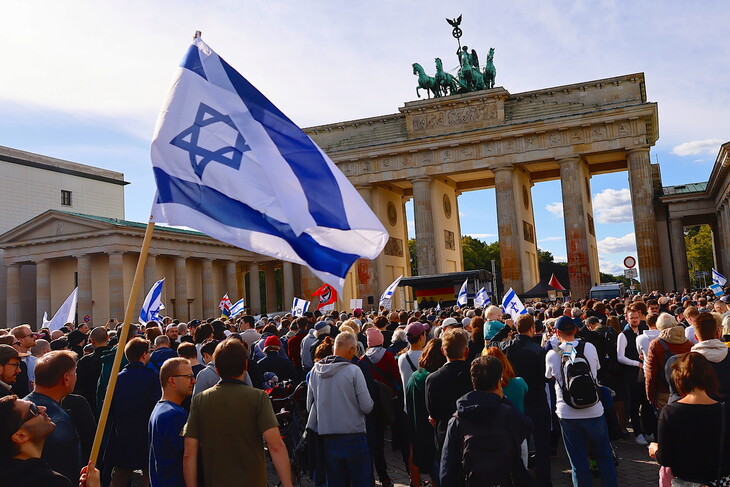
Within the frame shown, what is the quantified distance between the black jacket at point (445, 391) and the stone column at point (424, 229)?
135 feet

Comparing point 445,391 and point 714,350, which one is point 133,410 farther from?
point 714,350

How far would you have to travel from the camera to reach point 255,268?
5953 centimetres

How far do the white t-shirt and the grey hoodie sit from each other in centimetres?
201

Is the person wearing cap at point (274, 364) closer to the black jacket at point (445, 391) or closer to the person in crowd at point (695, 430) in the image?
the black jacket at point (445, 391)

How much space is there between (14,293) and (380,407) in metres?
48.6

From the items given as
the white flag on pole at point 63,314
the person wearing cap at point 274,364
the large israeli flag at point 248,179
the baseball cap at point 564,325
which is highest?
the large israeli flag at point 248,179

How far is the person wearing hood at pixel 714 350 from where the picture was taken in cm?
569

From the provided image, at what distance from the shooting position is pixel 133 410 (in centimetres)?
646

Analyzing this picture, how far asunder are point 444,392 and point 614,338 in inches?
216

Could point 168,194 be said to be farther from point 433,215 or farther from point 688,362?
point 433,215

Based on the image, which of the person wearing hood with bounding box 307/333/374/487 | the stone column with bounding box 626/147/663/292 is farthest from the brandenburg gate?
the person wearing hood with bounding box 307/333/374/487

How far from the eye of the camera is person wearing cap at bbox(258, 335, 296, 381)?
8914 mm

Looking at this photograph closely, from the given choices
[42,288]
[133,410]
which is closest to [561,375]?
[133,410]

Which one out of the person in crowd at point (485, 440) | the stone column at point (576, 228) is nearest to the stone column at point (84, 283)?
the stone column at point (576, 228)
